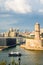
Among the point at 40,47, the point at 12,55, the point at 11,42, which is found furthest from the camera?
the point at 11,42

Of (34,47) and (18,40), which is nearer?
(34,47)

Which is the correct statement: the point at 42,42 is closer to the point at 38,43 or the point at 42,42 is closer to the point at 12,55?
the point at 38,43

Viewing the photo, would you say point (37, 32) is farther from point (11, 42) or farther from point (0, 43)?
point (11, 42)

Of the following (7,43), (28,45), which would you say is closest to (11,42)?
(7,43)

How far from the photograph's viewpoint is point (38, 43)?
127 feet

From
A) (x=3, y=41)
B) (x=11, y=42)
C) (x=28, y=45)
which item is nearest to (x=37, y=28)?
(x=28, y=45)

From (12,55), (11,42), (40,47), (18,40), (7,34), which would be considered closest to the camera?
(12,55)

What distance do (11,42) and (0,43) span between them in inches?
229

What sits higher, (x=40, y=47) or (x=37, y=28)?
(x=37, y=28)

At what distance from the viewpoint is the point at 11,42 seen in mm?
50344

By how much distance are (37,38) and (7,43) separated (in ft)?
27.5

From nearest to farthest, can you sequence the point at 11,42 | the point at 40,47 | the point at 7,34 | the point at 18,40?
1. the point at 40,47
2. the point at 11,42
3. the point at 18,40
4. the point at 7,34

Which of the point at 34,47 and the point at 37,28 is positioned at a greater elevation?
the point at 37,28

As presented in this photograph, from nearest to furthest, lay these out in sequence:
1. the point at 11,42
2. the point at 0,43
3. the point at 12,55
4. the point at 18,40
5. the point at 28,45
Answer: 1. the point at 12,55
2. the point at 28,45
3. the point at 0,43
4. the point at 11,42
5. the point at 18,40
